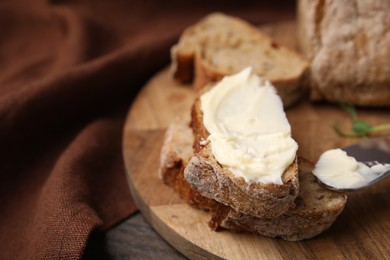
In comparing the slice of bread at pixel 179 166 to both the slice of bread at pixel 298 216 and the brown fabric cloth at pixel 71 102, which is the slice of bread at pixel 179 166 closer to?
the slice of bread at pixel 298 216

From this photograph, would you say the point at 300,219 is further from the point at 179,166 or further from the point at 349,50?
the point at 349,50

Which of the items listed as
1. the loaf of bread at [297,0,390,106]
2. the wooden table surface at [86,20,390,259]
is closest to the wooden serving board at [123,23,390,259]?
the wooden table surface at [86,20,390,259]

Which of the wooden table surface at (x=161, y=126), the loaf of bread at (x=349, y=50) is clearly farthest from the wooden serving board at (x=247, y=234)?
the loaf of bread at (x=349, y=50)

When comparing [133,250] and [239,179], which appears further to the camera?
[133,250]

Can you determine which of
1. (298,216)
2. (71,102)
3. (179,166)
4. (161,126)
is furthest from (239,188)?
(71,102)

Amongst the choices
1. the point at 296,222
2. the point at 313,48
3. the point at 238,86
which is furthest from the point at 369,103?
the point at 296,222

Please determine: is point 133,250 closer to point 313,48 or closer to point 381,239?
point 381,239

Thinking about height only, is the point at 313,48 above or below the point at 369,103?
above

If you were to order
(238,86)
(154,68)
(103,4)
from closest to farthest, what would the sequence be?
1. (238,86)
2. (154,68)
3. (103,4)
